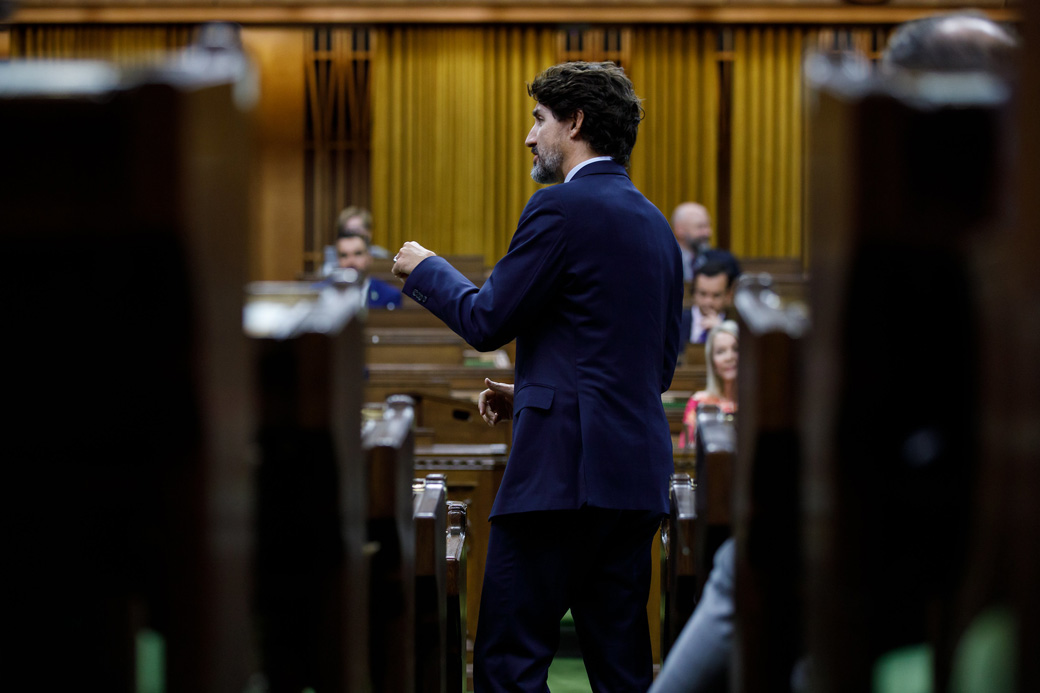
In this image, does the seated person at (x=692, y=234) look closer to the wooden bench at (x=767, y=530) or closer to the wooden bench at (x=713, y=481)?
the wooden bench at (x=713, y=481)

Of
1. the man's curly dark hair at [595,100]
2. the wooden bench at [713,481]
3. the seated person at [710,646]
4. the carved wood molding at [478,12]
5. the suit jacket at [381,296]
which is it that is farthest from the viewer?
the carved wood molding at [478,12]

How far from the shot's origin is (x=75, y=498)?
2.93ft

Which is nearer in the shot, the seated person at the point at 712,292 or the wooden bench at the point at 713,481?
the wooden bench at the point at 713,481

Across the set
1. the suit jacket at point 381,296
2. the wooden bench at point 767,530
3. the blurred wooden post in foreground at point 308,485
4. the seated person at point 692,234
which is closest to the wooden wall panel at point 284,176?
the suit jacket at point 381,296

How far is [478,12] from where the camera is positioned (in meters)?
8.65

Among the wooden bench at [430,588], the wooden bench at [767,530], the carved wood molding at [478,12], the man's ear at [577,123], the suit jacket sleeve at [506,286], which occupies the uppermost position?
the carved wood molding at [478,12]

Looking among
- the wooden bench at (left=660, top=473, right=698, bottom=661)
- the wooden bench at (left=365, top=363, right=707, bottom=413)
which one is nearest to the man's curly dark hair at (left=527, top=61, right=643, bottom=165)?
the wooden bench at (left=660, top=473, right=698, bottom=661)

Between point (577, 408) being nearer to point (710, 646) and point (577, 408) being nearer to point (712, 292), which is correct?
point (710, 646)

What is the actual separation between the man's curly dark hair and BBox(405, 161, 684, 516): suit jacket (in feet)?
0.39

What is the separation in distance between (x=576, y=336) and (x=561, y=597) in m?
0.44

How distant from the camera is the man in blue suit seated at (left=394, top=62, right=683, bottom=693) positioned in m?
1.78

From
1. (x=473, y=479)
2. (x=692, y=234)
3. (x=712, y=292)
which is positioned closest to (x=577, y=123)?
(x=473, y=479)

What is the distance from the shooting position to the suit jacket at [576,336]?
69.8 inches

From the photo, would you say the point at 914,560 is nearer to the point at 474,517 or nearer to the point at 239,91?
the point at 239,91
